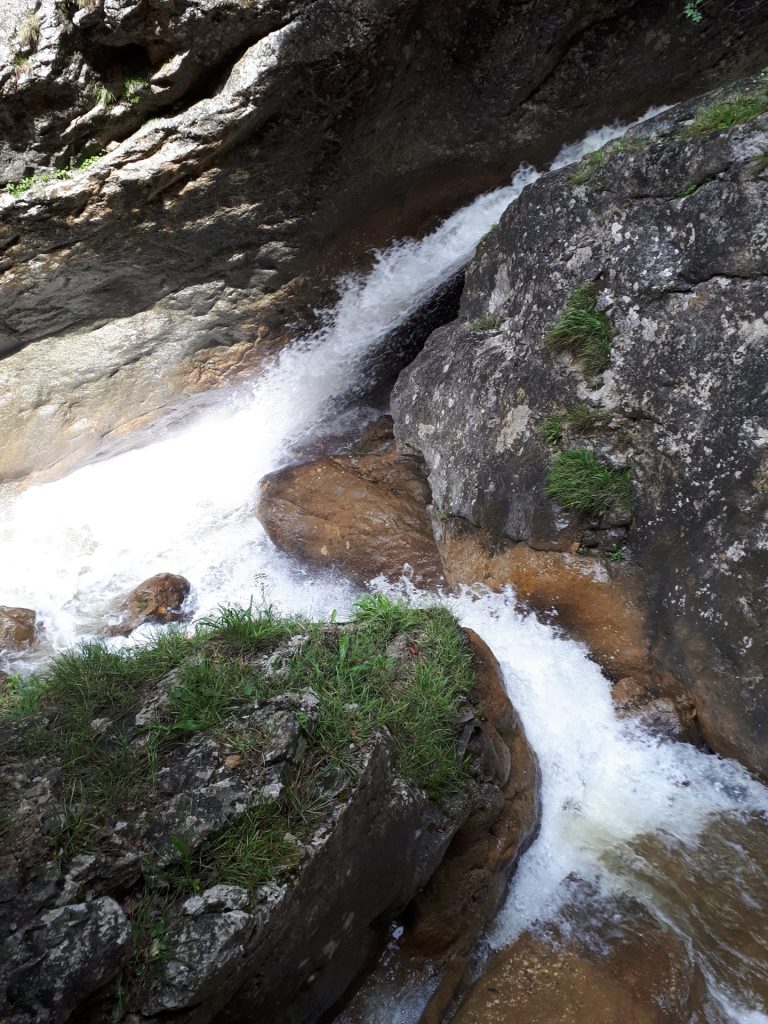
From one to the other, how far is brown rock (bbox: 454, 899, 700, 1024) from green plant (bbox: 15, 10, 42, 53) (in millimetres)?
6328

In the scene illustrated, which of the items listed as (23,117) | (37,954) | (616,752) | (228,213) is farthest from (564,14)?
(37,954)

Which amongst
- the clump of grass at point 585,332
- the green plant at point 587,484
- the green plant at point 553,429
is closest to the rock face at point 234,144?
the clump of grass at point 585,332

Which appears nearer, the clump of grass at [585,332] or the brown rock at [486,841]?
the brown rock at [486,841]

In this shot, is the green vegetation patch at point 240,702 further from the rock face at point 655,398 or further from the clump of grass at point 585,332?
the clump of grass at point 585,332

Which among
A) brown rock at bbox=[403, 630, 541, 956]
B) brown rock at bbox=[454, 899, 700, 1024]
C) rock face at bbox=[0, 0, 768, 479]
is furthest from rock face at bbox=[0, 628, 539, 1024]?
rock face at bbox=[0, 0, 768, 479]

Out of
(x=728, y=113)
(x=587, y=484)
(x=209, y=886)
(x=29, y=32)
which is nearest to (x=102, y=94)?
(x=29, y=32)

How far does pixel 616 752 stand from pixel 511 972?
1494 mm

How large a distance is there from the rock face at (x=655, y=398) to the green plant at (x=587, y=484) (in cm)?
6

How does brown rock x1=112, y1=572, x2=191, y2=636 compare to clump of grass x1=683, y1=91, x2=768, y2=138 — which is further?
brown rock x1=112, y1=572, x2=191, y2=636

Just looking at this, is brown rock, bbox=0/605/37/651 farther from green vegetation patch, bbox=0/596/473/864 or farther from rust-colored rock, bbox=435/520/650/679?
rust-colored rock, bbox=435/520/650/679

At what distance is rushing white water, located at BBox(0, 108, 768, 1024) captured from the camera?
12.0 ft

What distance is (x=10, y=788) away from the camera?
9.61ft

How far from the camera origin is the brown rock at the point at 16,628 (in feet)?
19.5

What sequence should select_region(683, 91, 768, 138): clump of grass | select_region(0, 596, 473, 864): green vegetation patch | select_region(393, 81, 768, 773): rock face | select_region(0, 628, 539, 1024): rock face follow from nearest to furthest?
select_region(0, 628, 539, 1024): rock face, select_region(0, 596, 473, 864): green vegetation patch, select_region(393, 81, 768, 773): rock face, select_region(683, 91, 768, 138): clump of grass
